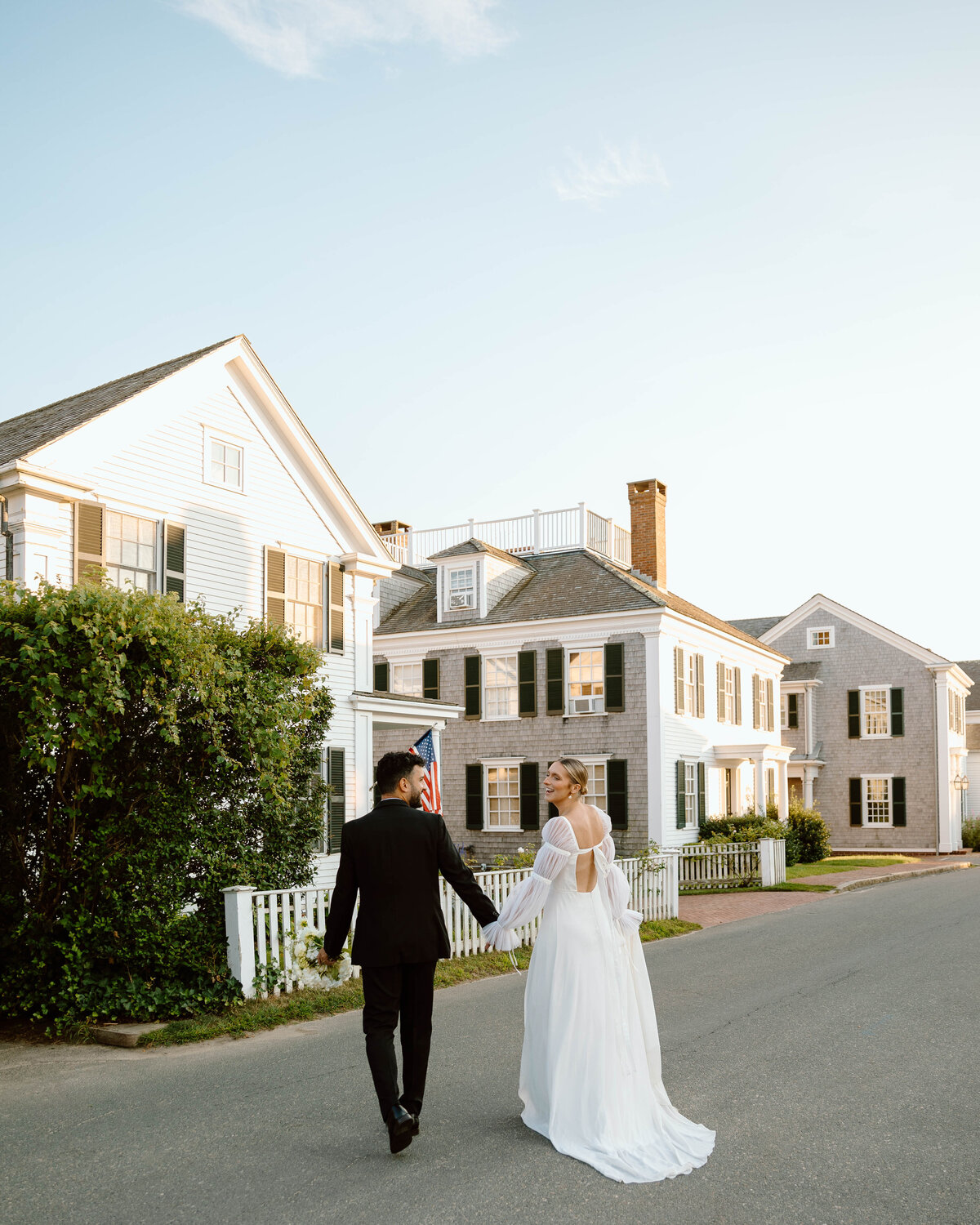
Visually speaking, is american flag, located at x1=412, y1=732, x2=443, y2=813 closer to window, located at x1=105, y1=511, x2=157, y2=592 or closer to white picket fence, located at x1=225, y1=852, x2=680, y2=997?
white picket fence, located at x1=225, y1=852, x2=680, y2=997

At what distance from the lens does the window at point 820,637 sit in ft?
129

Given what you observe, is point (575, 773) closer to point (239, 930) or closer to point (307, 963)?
point (239, 930)

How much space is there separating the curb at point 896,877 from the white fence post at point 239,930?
53.6ft

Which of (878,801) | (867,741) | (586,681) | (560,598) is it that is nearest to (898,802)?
(878,801)

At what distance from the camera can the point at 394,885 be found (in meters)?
5.44

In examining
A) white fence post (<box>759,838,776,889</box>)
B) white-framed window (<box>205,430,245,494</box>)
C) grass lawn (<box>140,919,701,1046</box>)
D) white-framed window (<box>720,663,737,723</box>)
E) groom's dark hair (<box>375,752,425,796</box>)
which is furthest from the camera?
white-framed window (<box>720,663,737,723</box>)

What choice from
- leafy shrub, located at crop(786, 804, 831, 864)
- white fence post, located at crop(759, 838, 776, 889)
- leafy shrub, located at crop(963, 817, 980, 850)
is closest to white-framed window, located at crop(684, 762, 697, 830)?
white fence post, located at crop(759, 838, 776, 889)

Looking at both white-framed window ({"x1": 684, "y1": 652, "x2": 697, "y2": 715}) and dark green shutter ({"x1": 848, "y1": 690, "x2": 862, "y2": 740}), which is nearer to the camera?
white-framed window ({"x1": 684, "y1": 652, "x2": 697, "y2": 715})

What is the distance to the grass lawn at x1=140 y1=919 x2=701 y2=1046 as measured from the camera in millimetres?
8234

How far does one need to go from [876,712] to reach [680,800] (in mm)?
14998

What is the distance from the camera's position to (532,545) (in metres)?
30.0

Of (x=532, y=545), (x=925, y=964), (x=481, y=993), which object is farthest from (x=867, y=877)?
(x=481, y=993)

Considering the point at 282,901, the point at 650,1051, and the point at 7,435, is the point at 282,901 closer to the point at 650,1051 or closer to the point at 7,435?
the point at 650,1051

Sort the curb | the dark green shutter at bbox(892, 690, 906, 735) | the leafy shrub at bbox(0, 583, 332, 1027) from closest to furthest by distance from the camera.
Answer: the leafy shrub at bbox(0, 583, 332, 1027) < the curb < the dark green shutter at bbox(892, 690, 906, 735)
